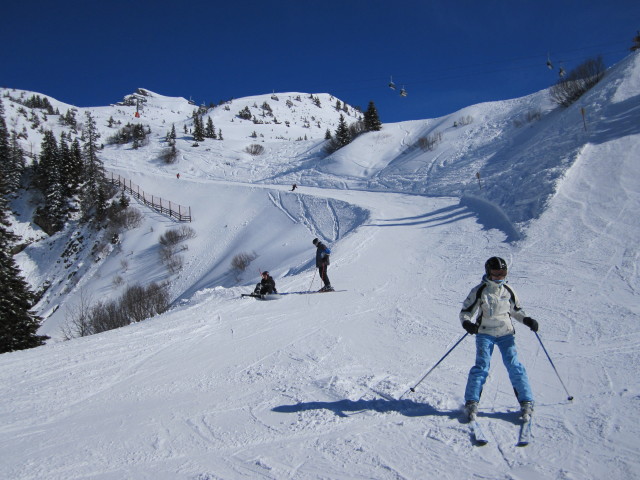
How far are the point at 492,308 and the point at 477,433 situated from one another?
3.92 ft

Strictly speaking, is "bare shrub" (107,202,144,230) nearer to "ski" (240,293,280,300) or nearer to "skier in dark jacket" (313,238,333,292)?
"ski" (240,293,280,300)

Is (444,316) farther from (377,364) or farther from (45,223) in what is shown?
(45,223)

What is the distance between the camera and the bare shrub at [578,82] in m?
28.7

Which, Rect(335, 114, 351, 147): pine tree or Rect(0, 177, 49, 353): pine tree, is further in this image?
Rect(335, 114, 351, 147): pine tree

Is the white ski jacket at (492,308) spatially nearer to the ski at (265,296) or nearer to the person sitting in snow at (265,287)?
the ski at (265,296)

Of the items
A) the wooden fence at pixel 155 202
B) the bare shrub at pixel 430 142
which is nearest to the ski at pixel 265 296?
the wooden fence at pixel 155 202

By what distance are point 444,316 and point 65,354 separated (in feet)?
22.9

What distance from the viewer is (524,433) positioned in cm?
347

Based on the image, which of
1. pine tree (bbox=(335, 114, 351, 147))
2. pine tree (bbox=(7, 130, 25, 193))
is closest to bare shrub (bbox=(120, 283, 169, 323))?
pine tree (bbox=(7, 130, 25, 193))

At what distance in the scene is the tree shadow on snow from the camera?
157 inches

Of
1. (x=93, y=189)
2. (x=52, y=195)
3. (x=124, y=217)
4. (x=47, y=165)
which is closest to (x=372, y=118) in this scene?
(x=124, y=217)

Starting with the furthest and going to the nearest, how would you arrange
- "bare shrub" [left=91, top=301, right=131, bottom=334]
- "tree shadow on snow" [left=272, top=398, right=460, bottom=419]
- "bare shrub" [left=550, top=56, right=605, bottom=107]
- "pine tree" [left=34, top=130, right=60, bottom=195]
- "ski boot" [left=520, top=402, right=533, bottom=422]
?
"pine tree" [left=34, top=130, right=60, bottom=195] < "bare shrub" [left=550, top=56, right=605, bottom=107] < "bare shrub" [left=91, top=301, right=131, bottom=334] < "tree shadow on snow" [left=272, top=398, right=460, bottom=419] < "ski boot" [left=520, top=402, right=533, bottom=422]

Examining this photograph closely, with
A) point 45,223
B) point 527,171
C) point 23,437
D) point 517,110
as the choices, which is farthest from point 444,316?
→ point 45,223

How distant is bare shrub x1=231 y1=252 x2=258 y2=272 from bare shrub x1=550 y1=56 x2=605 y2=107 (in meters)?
26.2
